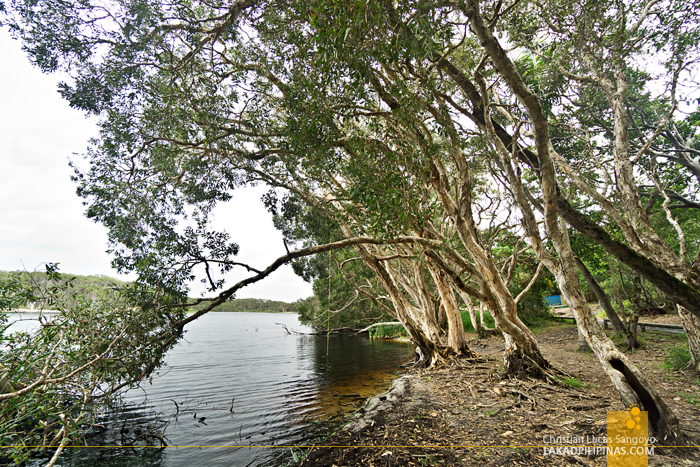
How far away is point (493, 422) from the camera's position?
16.1 ft

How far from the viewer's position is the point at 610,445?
12.3 feet

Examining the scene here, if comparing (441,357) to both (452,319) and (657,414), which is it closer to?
(452,319)

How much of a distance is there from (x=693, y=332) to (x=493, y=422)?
5316 mm

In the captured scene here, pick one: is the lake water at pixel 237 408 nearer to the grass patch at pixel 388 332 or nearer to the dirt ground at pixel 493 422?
the dirt ground at pixel 493 422

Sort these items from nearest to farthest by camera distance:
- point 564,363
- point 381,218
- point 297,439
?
point 381,218
point 297,439
point 564,363

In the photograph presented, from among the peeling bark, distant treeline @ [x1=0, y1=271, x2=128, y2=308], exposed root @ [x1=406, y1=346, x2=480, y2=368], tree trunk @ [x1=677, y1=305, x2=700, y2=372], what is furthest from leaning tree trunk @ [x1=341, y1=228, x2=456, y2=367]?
distant treeline @ [x1=0, y1=271, x2=128, y2=308]

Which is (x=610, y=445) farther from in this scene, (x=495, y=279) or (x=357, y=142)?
(x=357, y=142)

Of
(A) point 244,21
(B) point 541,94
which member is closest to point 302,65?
(A) point 244,21

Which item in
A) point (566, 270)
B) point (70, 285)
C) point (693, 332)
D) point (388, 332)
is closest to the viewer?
point (70, 285)

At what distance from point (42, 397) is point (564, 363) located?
38.9 ft

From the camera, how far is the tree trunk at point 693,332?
250 inches

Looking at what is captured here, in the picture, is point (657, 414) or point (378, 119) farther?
point (378, 119)

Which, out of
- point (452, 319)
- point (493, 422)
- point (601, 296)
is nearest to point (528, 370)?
point (493, 422)

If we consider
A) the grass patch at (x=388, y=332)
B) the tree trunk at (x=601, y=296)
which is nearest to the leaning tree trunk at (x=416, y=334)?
the tree trunk at (x=601, y=296)
